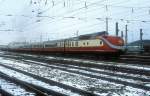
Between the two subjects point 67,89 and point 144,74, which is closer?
point 67,89

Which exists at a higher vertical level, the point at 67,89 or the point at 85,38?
the point at 85,38

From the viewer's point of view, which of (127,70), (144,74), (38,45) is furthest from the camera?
(38,45)

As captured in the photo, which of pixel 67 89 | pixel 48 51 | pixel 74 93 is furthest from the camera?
pixel 48 51

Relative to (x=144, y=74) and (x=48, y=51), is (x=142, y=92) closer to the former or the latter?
(x=144, y=74)

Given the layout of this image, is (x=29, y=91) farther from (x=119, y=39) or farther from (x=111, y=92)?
(x=119, y=39)

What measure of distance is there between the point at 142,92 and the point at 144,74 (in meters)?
7.04

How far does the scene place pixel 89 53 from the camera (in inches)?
1407

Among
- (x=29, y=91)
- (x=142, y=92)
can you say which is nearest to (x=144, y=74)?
(x=142, y=92)

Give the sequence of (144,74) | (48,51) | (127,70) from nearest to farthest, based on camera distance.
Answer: (144,74) → (127,70) → (48,51)

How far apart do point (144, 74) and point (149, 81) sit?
132 inches

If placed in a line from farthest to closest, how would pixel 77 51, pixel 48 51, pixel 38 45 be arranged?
pixel 38 45 < pixel 48 51 < pixel 77 51

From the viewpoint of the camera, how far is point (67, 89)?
46.1 ft

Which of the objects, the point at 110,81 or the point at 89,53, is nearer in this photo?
the point at 110,81

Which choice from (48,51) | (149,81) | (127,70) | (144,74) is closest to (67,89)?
(149,81)
